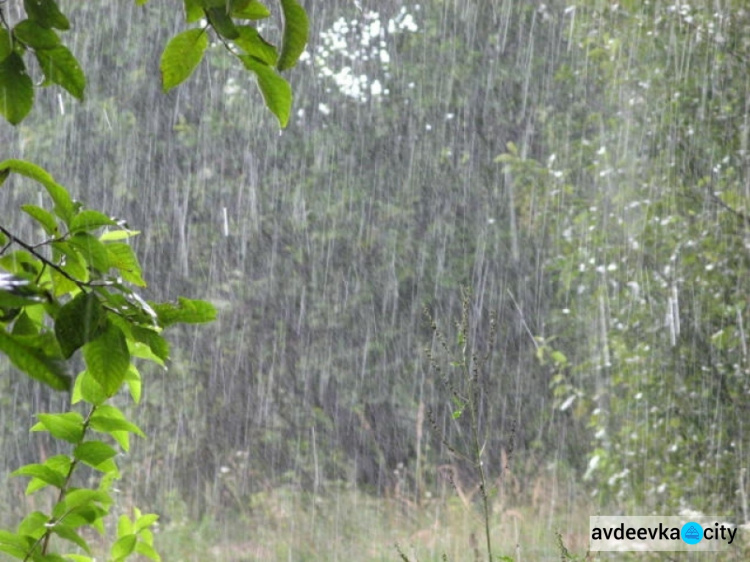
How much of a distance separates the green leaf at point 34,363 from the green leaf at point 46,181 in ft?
0.48

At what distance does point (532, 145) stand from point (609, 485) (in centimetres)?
446

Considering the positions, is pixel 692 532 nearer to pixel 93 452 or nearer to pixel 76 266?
pixel 93 452

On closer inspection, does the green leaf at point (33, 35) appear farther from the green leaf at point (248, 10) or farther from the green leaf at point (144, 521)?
the green leaf at point (144, 521)

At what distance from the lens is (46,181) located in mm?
691

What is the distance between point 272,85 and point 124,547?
71 cm

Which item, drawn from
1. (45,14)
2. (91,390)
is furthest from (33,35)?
(91,390)

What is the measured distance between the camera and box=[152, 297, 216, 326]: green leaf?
2.43 feet

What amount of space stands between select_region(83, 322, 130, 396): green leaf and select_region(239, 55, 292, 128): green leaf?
0.20m

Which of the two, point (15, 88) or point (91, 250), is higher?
point (15, 88)

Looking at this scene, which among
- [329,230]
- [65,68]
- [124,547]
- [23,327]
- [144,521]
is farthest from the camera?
[329,230]

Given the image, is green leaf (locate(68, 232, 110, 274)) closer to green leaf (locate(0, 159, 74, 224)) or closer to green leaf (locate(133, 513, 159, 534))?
green leaf (locate(0, 159, 74, 224))

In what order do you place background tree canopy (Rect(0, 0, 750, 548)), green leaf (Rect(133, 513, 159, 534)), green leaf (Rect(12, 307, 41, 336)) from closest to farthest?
green leaf (Rect(12, 307, 41, 336)) < green leaf (Rect(133, 513, 159, 534)) < background tree canopy (Rect(0, 0, 750, 548))

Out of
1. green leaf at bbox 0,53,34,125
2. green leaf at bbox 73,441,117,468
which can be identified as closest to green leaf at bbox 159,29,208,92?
green leaf at bbox 0,53,34,125

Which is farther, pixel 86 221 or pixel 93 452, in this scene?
pixel 93 452
